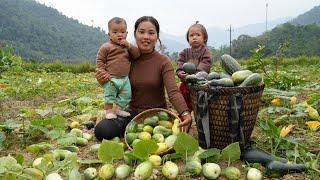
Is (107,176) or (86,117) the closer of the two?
(107,176)

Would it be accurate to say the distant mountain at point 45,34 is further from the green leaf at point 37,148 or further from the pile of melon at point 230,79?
the pile of melon at point 230,79

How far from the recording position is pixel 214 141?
12.0 ft

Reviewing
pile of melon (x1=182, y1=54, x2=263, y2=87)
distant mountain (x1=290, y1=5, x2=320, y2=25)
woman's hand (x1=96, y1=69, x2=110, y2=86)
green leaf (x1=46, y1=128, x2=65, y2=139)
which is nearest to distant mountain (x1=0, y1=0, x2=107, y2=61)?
distant mountain (x1=290, y1=5, x2=320, y2=25)

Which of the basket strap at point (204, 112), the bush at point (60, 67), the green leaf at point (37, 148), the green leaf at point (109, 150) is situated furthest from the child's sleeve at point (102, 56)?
the bush at point (60, 67)

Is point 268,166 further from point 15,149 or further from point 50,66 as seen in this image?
point 50,66

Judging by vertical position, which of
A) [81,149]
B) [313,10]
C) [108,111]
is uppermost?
[313,10]

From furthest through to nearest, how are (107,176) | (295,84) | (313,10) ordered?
(313,10) < (295,84) < (107,176)

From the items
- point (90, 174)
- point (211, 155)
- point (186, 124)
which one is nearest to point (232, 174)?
point (211, 155)

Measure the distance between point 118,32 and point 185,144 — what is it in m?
1.49

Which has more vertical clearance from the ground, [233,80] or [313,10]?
[313,10]

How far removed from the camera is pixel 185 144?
3234 millimetres

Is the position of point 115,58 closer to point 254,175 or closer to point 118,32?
point 118,32

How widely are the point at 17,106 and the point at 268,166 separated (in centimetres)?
444

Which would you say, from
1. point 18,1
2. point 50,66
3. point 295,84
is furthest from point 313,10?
point 295,84
